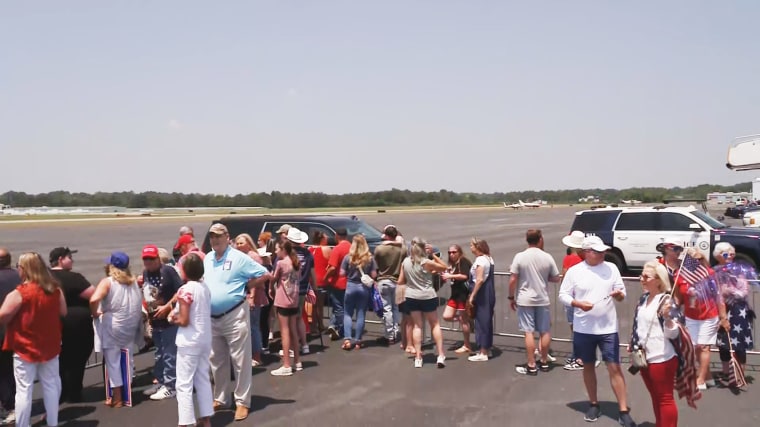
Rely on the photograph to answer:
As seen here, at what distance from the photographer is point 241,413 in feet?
19.8

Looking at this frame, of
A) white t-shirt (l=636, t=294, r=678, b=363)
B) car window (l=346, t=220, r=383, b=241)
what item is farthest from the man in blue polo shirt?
car window (l=346, t=220, r=383, b=241)

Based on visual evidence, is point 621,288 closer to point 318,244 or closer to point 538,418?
point 538,418

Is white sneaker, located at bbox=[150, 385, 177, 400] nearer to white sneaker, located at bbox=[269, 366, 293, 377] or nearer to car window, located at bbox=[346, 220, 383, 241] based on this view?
white sneaker, located at bbox=[269, 366, 293, 377]

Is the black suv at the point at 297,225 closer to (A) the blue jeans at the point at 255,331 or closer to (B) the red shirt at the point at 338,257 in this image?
(B) the red shirt at the point at 338,257

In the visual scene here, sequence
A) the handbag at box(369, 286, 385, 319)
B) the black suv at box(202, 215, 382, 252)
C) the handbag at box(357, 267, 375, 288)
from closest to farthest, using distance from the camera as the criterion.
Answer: the handbag at box(357, 267, 375, 288), the handbag at box(369, 286, 385, 319), the black suv at box(202, 215, 382, 252)

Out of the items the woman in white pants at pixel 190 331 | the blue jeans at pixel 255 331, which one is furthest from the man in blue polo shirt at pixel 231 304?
the blue jeans at pixel 255 331

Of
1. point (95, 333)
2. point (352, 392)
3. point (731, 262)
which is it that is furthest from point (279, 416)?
point (731, 262)

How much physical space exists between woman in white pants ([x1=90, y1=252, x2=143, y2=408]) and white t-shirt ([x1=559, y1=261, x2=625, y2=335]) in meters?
4.49

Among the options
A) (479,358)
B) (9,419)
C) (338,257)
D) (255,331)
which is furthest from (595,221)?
(9,419)

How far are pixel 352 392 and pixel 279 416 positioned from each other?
1038 mm

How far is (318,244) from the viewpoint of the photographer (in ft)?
30.4

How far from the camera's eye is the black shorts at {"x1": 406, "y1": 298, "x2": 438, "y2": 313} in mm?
7648

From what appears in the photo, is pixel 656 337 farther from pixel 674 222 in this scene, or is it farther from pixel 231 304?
pixel 674 222

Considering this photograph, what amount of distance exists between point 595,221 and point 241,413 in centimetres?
1284
